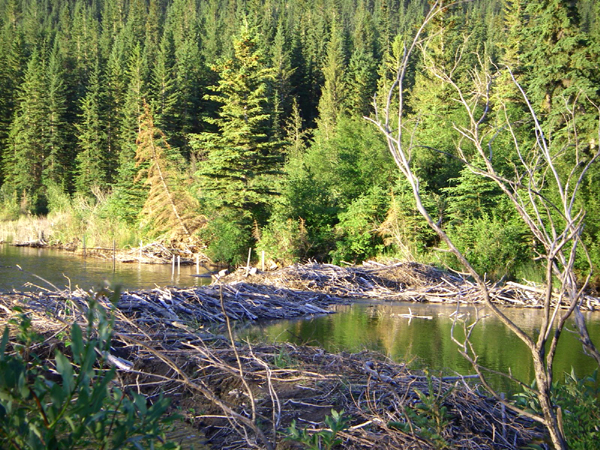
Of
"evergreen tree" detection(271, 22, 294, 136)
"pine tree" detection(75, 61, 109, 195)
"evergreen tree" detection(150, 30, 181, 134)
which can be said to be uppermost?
"evergreen tree" detection(271, 22, 294, 136)

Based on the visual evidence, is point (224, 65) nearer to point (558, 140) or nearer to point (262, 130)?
point (262, 130)

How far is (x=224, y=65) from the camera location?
26344mm

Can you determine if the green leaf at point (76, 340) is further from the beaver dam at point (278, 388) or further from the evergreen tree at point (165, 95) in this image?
the evergreen tree at point (165, 95)

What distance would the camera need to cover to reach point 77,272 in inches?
784

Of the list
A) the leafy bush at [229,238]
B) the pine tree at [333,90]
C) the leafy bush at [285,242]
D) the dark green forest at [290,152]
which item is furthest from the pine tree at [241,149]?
the pine tree at [333,90]

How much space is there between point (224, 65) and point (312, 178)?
6.53m

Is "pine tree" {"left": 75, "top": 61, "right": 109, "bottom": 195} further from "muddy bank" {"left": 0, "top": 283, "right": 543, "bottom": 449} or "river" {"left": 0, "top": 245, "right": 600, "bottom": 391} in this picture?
"muddy bank" {"left": 0, "top": 283, "right": 543, "bottom": 449}

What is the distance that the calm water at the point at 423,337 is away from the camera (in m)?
9.09

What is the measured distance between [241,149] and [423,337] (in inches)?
585

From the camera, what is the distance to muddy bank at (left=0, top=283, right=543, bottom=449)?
4.38m

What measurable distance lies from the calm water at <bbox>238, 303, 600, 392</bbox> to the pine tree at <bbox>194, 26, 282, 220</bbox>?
10780 mm

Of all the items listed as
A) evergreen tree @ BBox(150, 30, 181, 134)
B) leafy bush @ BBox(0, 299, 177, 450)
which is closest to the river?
leafy bush @ BBox(0, 299, 177, 450)

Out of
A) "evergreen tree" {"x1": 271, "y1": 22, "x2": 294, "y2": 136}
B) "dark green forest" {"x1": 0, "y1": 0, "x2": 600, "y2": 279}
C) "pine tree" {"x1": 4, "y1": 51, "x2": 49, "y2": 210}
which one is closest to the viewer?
"dark green forest" {"x1": 0, "y1": 0, "x2": 600, "y2": 279}

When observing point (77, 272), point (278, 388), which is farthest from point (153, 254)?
point (278, 388)
